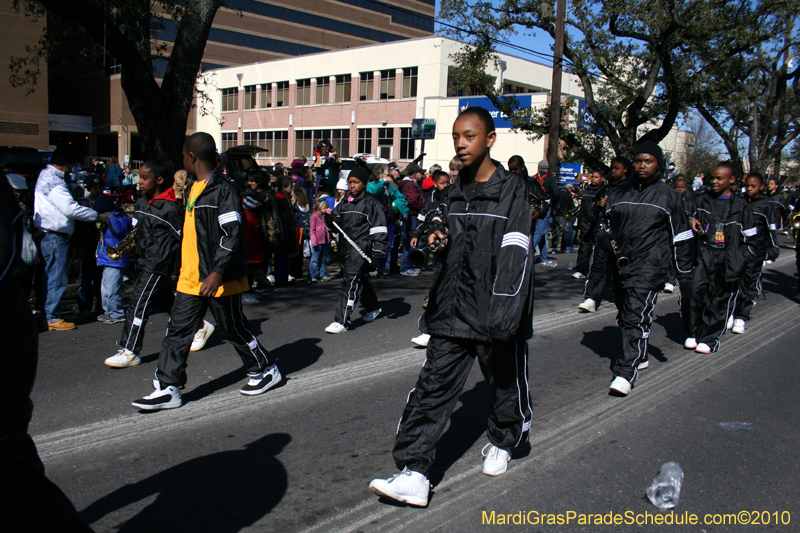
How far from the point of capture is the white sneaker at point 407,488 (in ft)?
10.1

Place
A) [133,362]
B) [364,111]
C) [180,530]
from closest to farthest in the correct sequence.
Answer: [180,530]
[133,362]
[364,111]

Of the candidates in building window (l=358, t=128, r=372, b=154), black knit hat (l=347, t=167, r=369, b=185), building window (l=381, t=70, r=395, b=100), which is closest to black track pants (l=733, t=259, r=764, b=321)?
black knit hat (l=347, t=167, r=369, b=185)

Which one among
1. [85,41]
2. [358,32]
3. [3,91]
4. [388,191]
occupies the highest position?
[358,32]

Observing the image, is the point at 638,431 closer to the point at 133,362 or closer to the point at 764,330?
the point at 133,362

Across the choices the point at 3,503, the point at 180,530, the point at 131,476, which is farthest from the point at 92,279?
the point at 3,503

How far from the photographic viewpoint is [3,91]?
124ft

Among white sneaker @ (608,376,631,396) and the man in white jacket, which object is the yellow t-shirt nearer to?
the man in white jacket

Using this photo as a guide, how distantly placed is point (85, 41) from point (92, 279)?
7460 mm

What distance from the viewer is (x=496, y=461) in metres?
3.48

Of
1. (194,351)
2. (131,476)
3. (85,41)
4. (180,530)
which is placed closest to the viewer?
(180,530)

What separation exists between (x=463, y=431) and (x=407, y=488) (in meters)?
1.14

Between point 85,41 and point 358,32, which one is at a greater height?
point 358,32

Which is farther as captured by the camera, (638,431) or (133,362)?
(133,362)

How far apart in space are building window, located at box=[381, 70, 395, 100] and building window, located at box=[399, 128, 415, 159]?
2.96 metres
